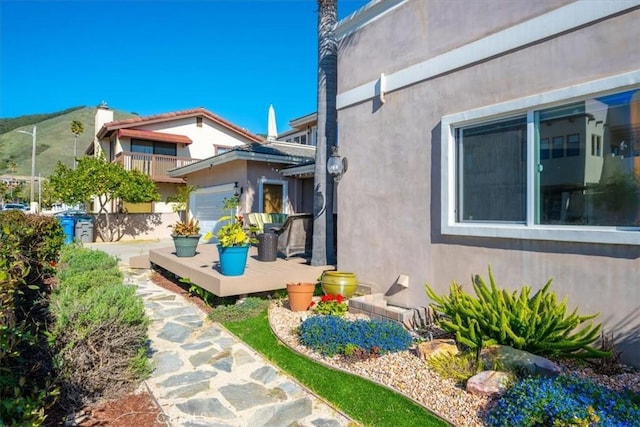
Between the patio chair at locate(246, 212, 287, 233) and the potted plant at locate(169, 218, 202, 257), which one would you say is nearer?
the potted plant at locate(169, 218, 202, 257)

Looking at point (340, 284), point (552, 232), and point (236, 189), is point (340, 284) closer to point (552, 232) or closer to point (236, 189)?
point (552, 232)

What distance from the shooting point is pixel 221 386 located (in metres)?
4.10

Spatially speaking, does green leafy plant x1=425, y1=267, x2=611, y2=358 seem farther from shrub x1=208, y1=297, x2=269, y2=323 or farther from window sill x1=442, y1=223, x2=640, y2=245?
shrub x1=208, y1=297, x2=269, y2=323

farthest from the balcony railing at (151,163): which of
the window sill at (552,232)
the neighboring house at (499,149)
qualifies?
the window sill at (552,232)

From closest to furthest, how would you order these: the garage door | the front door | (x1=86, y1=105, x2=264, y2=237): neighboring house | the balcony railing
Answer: the front door → the garage door → the balcony railing → (x1=86, y1=105, x2=264, y2=237): neighboring house

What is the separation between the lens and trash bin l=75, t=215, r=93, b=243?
1938 cm

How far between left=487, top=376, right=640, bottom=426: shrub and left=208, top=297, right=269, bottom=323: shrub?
406 centimetres

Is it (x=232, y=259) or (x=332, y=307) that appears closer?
(x=332, y=307)

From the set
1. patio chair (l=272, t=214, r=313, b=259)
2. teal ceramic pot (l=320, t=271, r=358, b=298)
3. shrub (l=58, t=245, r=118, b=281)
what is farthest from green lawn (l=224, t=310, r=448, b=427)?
patio chair (l=272, t=214, r=313, b=259)

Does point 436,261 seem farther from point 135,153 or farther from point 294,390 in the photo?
point 135,153

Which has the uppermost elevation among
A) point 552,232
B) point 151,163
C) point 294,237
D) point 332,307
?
point 151,163

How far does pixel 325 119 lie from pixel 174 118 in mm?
20574

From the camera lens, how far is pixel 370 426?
3.33 meters

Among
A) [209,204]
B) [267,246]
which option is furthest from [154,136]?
[267,246]
